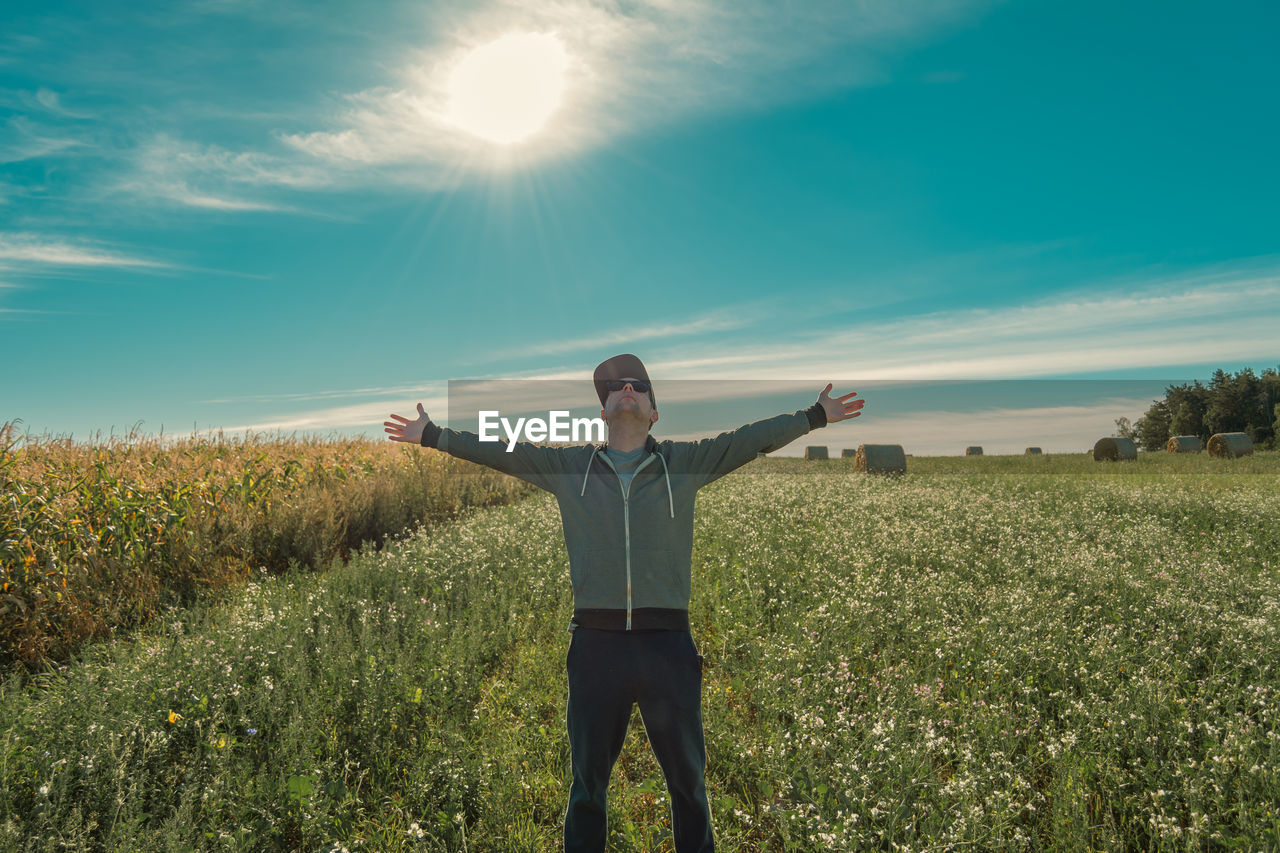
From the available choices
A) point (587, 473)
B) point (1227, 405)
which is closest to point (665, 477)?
point (587, 473)

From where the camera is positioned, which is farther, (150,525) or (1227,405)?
(1227,405)

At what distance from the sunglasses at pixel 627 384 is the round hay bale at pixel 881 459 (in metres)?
27.0

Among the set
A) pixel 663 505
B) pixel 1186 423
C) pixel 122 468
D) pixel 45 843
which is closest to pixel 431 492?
pixel 122 468

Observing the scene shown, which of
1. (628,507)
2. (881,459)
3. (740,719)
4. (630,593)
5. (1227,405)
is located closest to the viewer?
(630,593)

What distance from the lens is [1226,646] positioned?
22.3 feet

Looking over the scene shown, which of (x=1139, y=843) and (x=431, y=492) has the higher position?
(x=431, y=492)

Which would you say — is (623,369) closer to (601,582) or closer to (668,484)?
(668,484)

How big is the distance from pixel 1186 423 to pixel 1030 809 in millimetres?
66940

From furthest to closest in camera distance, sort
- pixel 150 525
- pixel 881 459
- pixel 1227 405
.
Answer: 1. pixel 1227 405
2. pixel 881 459
3. pixel 150 525

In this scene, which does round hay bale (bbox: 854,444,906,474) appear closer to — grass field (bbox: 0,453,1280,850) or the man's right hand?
grass field (bbox: 0,453,1280,850)

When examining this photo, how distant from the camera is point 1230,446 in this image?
35.1 meters

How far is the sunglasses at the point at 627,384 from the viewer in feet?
13.9

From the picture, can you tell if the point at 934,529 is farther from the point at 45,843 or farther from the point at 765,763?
the point at 45,843

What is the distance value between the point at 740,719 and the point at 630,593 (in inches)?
94.2
